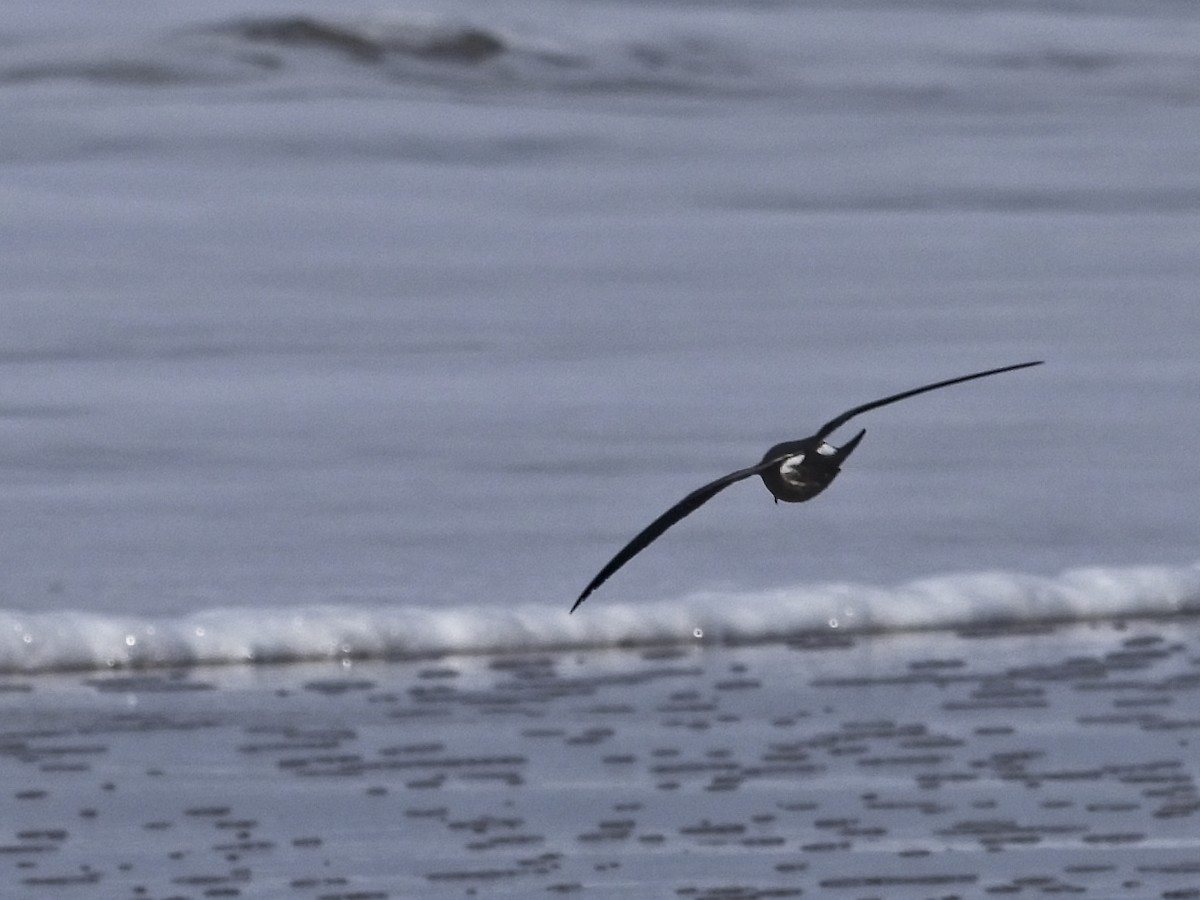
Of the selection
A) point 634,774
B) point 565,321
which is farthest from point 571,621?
point 565,321

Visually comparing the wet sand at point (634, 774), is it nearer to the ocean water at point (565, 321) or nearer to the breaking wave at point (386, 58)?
the ocean water at point (565, 321)

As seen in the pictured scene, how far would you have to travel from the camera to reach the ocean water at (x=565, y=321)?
18.0ft

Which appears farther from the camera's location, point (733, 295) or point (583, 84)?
point (583, 84)

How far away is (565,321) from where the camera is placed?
8234 mm

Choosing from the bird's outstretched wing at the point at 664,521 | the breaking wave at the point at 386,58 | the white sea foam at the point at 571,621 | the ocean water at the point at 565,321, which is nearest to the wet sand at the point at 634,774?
the white sea foam at the point at 571,621

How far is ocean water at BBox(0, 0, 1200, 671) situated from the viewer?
5488 mm

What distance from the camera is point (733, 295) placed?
8.70m

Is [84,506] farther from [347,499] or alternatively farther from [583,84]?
[583,84]

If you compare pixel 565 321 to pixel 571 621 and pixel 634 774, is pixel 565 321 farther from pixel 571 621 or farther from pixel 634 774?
pixel 634 774

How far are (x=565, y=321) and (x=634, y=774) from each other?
13.3 feet

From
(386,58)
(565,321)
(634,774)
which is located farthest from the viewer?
(386,58)

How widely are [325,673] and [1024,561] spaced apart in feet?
5.12

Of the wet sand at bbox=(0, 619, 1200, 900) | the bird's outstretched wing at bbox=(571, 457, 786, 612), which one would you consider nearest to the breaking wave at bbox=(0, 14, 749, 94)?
the wet sand at bbox=(0, 619, 1200, 900)

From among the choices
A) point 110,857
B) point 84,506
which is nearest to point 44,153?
point 84,506
